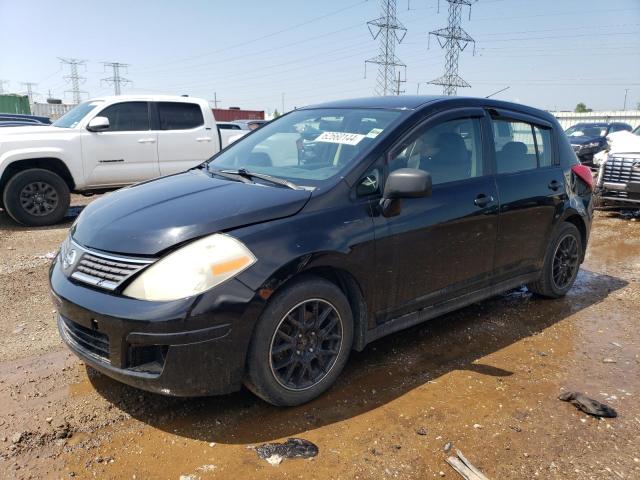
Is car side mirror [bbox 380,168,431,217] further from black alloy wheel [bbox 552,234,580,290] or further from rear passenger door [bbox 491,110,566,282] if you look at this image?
black alloy wheel [bbox 552,234,580,290]

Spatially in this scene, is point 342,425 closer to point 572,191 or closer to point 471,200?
point 471,200

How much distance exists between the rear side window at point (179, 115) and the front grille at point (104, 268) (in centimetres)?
632

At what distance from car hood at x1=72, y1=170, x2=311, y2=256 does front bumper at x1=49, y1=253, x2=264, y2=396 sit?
1.00 ft

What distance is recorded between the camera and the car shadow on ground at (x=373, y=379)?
2832 mm

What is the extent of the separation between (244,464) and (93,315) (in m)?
1.06

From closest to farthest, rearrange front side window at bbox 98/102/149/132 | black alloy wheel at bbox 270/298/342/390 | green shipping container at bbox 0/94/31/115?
1. black alloy wheel at bbox 270/298/342/390
2. front side window at bbox 98/102/149/132
3. green shipping container at bbox 0/94/31/115

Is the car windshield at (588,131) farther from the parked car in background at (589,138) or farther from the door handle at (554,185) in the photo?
the door handle at (554,185)

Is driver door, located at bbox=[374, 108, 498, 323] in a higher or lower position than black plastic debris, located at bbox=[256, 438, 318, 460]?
higher

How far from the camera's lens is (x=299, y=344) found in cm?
290

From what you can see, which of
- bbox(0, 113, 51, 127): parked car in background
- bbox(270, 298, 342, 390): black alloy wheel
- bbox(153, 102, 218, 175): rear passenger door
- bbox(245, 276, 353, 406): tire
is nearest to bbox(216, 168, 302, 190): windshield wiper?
bbox(245, 276, 353, 406): tire

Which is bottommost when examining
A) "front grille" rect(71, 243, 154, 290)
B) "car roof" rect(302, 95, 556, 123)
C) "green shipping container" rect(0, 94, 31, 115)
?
"front grille" rect(71, 243, 154, 290)

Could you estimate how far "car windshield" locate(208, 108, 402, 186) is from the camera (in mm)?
3311

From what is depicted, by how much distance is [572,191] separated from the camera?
189 inches

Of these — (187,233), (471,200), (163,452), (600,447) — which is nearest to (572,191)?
(471,200)
